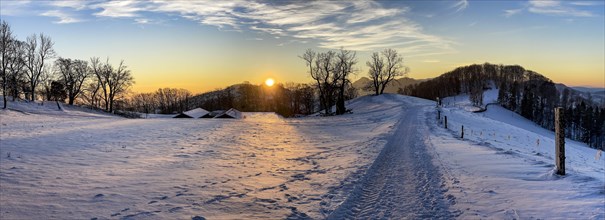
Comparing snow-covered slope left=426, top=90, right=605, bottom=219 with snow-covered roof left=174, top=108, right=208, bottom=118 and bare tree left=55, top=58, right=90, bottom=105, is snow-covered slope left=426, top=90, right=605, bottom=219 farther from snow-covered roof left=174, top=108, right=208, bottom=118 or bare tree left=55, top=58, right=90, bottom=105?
bare tree left=55, top=58, right=90, bottom=105

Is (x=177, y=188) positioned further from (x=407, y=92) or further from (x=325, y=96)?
(x=407, y=92)

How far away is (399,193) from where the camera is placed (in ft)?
32.3

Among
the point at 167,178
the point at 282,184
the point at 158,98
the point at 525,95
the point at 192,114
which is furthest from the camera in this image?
the point at 158,98

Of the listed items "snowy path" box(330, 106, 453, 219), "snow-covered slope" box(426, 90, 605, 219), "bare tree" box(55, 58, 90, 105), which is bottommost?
"snowy path" box(330, 106, 453, 219)

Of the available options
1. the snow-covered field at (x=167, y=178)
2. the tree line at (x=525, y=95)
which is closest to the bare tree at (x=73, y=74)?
the snow-covered field at (x=167, y=178)

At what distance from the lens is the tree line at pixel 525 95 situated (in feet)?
388

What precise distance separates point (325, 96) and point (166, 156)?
190 ft

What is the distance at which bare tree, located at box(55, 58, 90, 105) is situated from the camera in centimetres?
7381

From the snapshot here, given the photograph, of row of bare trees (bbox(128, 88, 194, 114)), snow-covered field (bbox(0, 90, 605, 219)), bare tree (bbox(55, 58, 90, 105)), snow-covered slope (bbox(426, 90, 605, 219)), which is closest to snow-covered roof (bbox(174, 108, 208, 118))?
bare tree (bbox(55, 58, 90, 105))

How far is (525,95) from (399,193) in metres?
142

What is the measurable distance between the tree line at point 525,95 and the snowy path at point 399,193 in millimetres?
98145

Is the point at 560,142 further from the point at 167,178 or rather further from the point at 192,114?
the point at 192,114

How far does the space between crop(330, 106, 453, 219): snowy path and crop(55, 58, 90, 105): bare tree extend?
76.7 m

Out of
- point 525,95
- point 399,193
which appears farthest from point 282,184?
point 525,95
